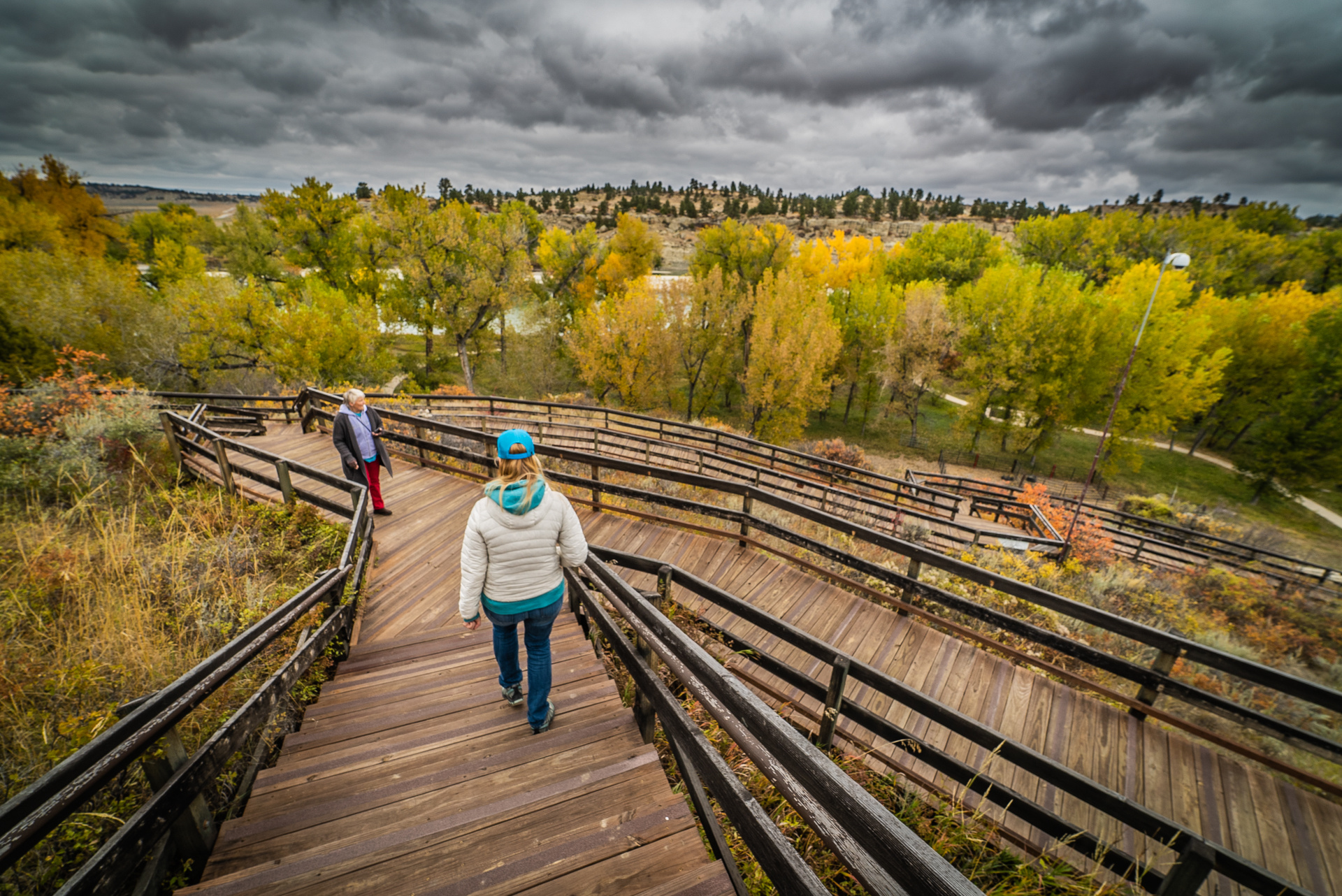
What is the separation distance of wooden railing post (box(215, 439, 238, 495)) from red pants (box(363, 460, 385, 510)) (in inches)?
86.6

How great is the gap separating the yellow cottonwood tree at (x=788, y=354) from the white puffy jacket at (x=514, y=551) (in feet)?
77.1

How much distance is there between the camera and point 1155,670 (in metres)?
4.15

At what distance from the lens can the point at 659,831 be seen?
2.42 metres

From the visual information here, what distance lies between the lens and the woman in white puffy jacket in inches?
124

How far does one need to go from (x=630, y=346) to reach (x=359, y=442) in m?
21.9

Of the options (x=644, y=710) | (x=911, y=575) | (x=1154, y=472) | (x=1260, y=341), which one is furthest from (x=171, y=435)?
(x=1260, y=341)

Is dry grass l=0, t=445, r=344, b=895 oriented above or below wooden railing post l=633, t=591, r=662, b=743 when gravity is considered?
below

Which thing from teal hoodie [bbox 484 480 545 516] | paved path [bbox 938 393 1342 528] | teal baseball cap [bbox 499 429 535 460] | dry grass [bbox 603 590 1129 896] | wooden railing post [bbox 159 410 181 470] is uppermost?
teal baseball cap [bbox 499 429 535 460]

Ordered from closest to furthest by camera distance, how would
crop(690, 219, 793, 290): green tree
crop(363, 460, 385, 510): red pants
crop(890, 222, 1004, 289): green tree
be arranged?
1. crop(363, 460, 385, 510): red pants
2. crop(690, 219, 793, 290): green tree
3. crop(890, 222, 1004, 289): green tree

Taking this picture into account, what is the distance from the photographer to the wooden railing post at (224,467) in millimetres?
7441

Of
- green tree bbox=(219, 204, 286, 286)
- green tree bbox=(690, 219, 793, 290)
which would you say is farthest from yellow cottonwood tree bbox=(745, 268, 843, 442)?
green tree bbox=(219, 204, 286, 286)

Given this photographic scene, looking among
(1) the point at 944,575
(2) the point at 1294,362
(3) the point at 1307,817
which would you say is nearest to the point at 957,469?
(2) the point at 1294,362

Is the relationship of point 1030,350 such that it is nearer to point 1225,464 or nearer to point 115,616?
point 1225,464

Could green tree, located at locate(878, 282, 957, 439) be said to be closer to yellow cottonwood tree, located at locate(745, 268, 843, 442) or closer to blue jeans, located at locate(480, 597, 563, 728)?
yellow cottonwood tree, located at locate(745, 268, 843, 442)
